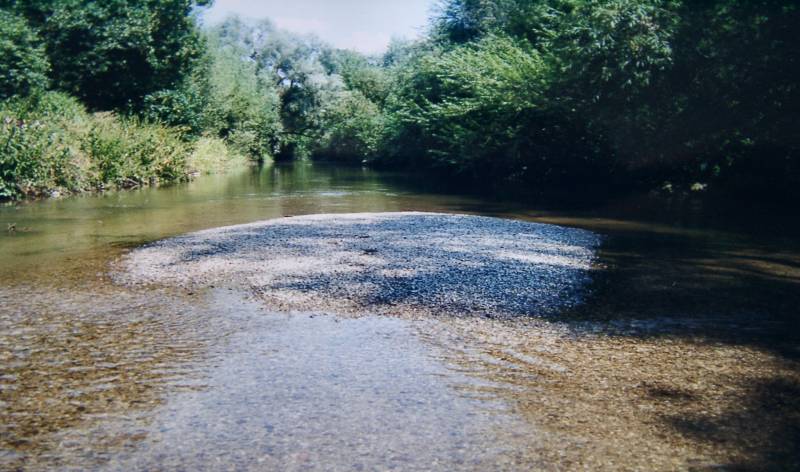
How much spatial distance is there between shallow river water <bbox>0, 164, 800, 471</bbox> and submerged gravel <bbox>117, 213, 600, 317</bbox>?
1.49 feet

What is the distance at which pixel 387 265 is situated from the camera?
916 cm

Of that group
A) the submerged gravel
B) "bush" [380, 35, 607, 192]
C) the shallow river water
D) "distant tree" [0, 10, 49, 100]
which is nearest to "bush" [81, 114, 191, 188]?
"distant tree" [0, 10, 49, 100]

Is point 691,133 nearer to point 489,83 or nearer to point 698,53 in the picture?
point 698,53

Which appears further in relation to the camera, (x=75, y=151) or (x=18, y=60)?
(x=18, y=60)

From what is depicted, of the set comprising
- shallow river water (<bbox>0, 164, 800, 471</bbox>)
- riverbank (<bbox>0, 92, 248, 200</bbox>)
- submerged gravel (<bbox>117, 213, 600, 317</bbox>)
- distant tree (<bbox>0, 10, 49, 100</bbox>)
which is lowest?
shallow river water (<bbox>0, 164, 800, 471</bbox>)

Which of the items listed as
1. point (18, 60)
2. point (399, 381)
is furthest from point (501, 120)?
point (399, 381)

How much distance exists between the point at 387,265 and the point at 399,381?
13.3 feet

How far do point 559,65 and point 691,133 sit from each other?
15.8 feet

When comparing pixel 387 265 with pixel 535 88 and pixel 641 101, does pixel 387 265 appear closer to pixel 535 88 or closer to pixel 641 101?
pixel 641 101

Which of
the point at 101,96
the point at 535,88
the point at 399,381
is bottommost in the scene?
the point at 399,381

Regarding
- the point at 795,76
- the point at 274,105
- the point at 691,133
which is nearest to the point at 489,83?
the point at 691,133

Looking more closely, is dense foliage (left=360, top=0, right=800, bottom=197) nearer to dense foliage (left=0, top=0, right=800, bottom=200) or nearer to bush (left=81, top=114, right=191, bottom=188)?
dense foliage (left=0, top=0, right=800, bottom=200)

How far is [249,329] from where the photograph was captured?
6.50 meters

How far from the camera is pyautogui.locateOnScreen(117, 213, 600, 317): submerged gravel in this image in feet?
24.5
